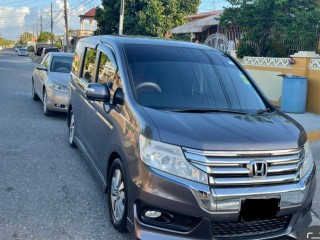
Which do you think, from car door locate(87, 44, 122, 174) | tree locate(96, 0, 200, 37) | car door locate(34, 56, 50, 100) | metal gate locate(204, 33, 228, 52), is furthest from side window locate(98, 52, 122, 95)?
tree locate(96, 0, 200, 37)

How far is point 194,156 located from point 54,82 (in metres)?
6.42

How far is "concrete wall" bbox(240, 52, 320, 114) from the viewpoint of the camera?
9414 millimetres

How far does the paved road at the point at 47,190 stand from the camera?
140 inches

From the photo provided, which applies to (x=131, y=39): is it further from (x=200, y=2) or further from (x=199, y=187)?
(x=200, y=2)

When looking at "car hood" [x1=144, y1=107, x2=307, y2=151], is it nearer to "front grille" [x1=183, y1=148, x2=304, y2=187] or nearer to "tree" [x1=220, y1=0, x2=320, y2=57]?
"front grille" [x1=183, y1=148, x2=304, y2=187]

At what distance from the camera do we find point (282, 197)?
9.79ft

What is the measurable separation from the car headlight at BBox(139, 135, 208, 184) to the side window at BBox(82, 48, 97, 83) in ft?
7.16

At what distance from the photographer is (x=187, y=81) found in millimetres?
4008

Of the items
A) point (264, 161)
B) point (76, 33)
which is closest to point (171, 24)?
point (264, 161)

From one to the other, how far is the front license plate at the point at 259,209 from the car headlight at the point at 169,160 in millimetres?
379

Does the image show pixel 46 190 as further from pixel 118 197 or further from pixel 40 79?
pixel 40 79

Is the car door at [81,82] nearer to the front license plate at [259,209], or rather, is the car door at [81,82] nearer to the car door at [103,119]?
the car door at [103,119]

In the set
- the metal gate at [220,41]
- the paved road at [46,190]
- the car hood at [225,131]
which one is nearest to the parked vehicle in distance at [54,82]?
the paved road at [46,190]

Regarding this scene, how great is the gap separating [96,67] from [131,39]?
0.62m
